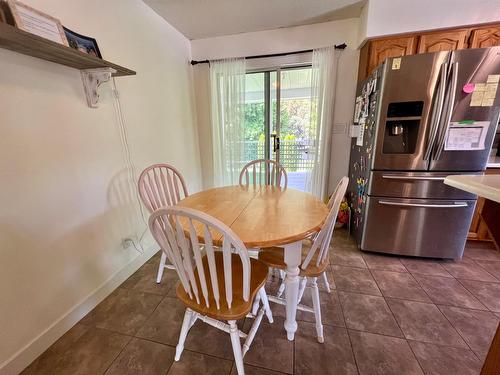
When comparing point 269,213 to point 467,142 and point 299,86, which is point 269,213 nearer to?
point 467,142

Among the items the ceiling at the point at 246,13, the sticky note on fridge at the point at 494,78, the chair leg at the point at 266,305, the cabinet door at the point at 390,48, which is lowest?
the chair leg at the point at 266,305

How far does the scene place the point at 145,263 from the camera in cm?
204

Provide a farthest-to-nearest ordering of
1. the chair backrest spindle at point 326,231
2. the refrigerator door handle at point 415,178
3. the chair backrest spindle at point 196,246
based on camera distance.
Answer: the refrigerator door handle at point 415,178, the chair backrest spindle at point 326,231, the chair backrest spindle at point 196,246

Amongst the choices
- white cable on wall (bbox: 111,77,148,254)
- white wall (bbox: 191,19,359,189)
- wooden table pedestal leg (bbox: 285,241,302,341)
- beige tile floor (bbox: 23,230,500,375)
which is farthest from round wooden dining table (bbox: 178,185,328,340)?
white wall (bbox: 191,19,359,189)

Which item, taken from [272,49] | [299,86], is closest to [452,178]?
[299,86]

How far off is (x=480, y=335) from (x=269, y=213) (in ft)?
4.89

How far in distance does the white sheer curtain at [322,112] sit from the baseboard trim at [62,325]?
7.51 feet

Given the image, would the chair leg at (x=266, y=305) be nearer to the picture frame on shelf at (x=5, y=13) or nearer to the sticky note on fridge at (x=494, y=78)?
the picture frame on shelf at (x=5, y=13)

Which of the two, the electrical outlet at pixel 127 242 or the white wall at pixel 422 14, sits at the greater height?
the white wall at pixel 422 14

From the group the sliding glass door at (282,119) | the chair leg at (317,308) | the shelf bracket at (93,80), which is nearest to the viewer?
the chair leg at (317,308)

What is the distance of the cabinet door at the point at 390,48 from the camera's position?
2.02m

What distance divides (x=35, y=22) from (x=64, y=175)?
0.83 m

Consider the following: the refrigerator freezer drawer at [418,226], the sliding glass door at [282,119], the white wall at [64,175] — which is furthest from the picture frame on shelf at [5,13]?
the refrigerator freezer drawer at [418,226]

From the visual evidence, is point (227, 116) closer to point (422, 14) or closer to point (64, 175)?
point (64, 175)
